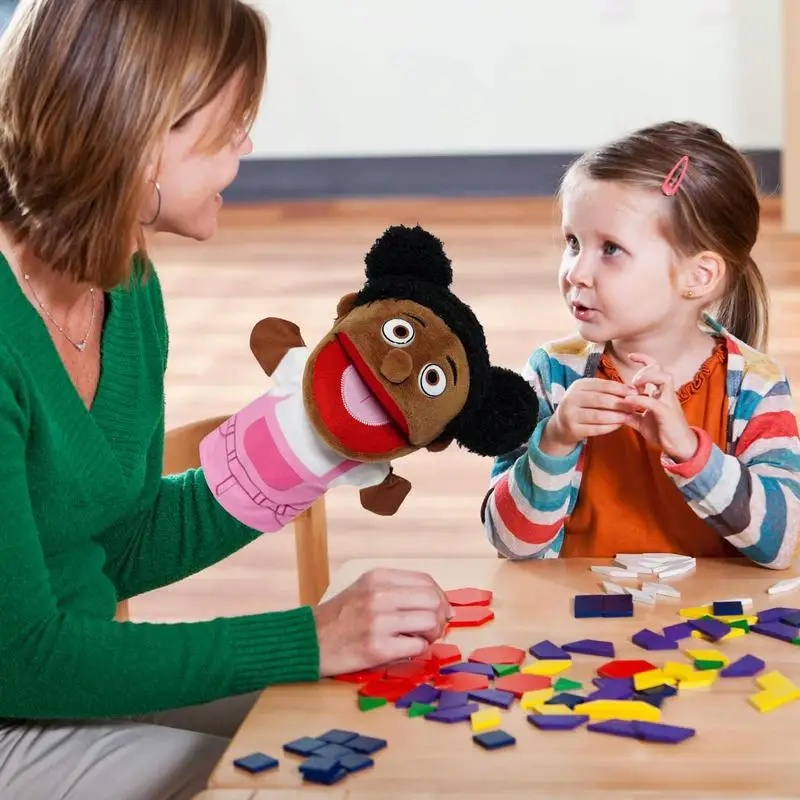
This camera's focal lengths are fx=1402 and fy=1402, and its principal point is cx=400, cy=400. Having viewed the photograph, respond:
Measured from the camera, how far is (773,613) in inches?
46.1

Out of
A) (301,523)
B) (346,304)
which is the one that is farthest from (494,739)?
(301,523)

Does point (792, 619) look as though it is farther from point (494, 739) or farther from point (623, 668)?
point (494, 739)

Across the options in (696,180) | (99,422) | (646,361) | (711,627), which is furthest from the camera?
(696,180)

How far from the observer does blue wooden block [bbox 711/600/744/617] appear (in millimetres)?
1182

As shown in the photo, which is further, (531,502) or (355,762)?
(531,502)

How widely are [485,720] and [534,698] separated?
51mm

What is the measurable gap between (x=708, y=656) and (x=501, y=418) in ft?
0.83

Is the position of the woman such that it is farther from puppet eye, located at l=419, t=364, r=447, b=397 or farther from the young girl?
the young girl

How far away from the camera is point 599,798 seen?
0.90 meters

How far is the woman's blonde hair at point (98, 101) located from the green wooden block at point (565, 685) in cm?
49

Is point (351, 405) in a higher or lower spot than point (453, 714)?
higher

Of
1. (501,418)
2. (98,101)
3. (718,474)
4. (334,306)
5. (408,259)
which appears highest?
(98,101)

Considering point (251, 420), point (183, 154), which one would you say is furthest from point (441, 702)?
point (183, 154)

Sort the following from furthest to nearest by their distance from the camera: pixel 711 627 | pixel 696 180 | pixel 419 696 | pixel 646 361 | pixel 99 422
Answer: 1. pixel 696 180
2. pixel 646 361
3. pixel 99 422
4. pixel 711 627
5. pixel 419 696
